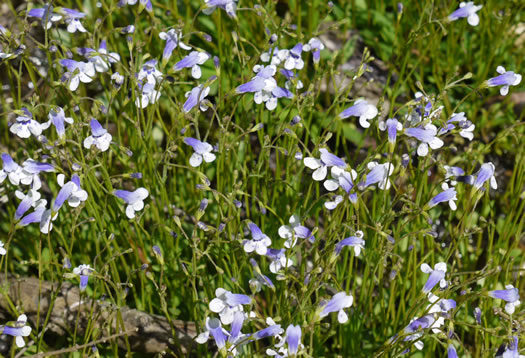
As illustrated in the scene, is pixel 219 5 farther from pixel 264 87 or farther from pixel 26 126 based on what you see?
pixel 26 126

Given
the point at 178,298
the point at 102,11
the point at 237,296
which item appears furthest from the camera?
the point at 102,11

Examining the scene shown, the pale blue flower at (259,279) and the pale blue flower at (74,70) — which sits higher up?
the pale blue flower at (74,70)

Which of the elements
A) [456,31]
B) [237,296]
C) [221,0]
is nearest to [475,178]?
[237,296]

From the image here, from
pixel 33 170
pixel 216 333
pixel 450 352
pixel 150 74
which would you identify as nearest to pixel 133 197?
pixel 33 170

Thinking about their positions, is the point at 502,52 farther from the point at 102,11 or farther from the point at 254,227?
the point at 102,11

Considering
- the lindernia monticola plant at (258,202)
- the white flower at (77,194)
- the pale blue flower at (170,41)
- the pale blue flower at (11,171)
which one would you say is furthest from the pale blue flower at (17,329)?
the pale blue flower at (170,41)

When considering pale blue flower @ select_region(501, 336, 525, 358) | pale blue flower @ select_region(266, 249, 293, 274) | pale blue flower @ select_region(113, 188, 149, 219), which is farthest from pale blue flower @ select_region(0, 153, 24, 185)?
pale blue flower @ select_region(501, 336, 525, 358)

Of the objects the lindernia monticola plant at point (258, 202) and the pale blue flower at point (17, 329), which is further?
the lindernia monticola plant at point (258, 202)

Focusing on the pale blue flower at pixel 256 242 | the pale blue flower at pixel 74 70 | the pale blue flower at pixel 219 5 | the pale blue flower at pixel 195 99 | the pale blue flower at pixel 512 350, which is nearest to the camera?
the pale blue flower at pixel 512 350

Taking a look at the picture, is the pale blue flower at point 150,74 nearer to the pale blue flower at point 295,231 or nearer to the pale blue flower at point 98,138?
the pale blue flower at point 98,138
